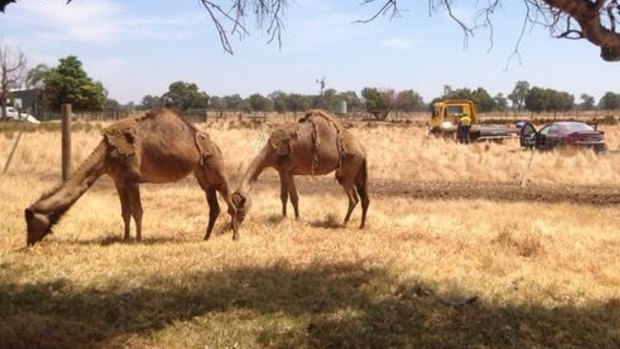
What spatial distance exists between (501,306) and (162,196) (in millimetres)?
9823

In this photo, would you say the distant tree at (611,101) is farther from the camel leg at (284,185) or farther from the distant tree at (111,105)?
the camel leg at (284,185)

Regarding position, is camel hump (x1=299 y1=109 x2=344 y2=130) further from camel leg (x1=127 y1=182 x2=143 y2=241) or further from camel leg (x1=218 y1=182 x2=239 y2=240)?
camel leg (x1=127 y1=182 x2=143 y2=241)

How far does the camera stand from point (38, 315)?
22.3ft

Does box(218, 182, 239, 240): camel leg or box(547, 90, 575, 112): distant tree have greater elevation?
box(547, 90, 575, 112): distant tree

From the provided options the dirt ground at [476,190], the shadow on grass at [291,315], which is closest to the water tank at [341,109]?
the dirt ground at [476,190]

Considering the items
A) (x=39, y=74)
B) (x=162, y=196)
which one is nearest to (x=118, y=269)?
(x=162, y=196)

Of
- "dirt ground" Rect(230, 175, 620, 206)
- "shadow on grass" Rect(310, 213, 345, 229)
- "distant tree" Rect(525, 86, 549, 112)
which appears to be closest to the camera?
"shadow on grass" Rect(310, 213, 345, 229)

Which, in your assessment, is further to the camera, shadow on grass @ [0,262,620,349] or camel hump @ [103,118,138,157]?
camel hump @ [103,118,138,157]

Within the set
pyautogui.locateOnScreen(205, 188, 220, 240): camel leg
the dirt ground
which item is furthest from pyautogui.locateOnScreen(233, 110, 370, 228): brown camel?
the dirt ground

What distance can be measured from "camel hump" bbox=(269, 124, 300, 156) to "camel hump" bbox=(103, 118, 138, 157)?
8.95 ft

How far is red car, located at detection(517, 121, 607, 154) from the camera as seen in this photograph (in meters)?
31.7

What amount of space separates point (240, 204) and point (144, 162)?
5.08 feet

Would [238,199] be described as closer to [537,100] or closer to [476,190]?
[476,190]

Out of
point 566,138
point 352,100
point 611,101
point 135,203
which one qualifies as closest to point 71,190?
point 135,203
